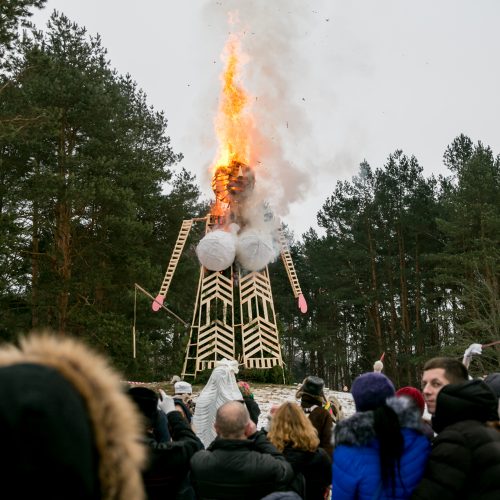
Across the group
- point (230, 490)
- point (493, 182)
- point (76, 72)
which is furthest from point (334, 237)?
point (230, 490)

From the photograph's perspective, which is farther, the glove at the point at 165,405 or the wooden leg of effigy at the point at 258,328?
the wooden leg of effigy at the point at 258,328

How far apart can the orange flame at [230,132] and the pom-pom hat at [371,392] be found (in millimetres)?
16527

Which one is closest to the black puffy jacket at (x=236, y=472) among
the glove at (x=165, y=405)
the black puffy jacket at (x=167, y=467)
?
the black puffy jacket at (x=167, y=467)

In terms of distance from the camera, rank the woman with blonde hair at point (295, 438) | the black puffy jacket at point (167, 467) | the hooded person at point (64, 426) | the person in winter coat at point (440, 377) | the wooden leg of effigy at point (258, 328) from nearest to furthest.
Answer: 1. the hooded person at point (64, 426)
2. the person in winter coat at point (440, 377)
3. the black puffy jacket at point (167, 467)
4. the woman with blonde hair at point (295, 438)
5. the wooden leg of effigy at point (258, 328)

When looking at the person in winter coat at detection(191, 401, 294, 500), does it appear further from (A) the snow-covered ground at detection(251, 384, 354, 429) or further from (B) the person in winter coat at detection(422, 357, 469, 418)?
(A) the snow-covered ground at detection(251, 384, 354, 429)

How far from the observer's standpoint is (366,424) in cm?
297

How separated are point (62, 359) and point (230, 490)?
2445mm

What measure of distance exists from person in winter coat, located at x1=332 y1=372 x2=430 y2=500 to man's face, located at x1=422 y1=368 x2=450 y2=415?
0.33 meters

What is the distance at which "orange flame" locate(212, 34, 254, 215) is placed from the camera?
772 inches

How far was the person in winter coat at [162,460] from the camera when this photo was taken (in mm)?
3623

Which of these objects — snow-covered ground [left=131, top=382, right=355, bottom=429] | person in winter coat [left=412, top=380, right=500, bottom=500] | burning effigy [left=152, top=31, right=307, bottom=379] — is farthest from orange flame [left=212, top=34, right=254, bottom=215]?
person in winter coat [left=412, top=380, right=500, bottom=500]

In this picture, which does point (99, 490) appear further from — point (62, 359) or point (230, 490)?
point (230, 490)

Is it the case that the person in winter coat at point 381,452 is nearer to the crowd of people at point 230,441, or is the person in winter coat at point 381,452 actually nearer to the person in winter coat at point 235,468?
the crowd of people at point 230,441

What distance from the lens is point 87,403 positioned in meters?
1.27
